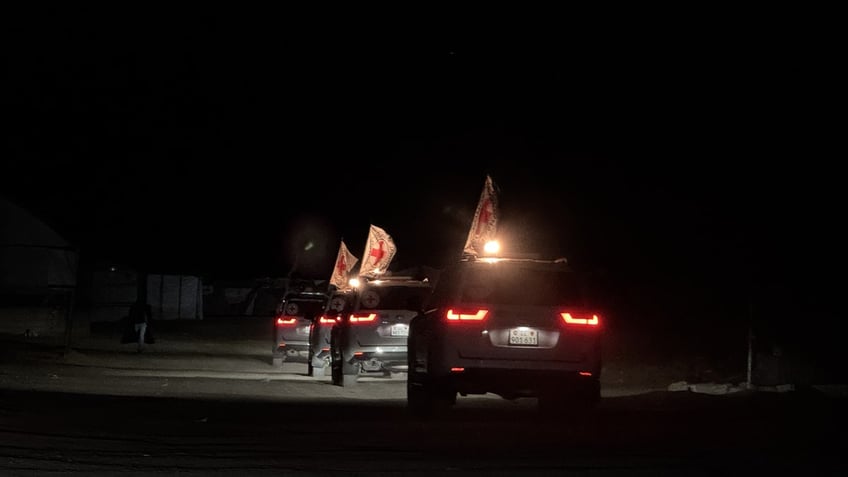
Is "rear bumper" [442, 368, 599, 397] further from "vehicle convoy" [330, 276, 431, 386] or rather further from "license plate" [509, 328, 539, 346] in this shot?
"vehicle convoy" [330, 276, 431, 386]

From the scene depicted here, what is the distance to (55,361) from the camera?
29734mm

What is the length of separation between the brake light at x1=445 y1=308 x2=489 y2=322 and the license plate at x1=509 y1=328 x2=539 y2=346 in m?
0.39

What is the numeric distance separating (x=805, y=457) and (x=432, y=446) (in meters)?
3.48

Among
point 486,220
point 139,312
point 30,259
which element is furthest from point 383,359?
point 30,259

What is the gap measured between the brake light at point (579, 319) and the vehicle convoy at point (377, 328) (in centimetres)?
774

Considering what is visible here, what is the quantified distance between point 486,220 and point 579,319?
8197mm

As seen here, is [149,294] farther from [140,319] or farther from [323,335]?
[323,335]

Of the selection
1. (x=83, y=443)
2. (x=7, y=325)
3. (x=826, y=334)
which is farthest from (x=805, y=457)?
(x=7, y=325)

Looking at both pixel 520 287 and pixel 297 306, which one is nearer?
pixel 520 287

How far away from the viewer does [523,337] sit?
13539 mm

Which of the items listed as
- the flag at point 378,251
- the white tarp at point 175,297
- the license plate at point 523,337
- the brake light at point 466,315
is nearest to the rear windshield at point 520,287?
the brake light at point 466,315

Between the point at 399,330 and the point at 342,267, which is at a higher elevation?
the point at 342,267

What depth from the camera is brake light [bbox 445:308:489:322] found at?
13.5 metres

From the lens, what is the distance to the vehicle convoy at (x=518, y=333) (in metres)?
13.5
